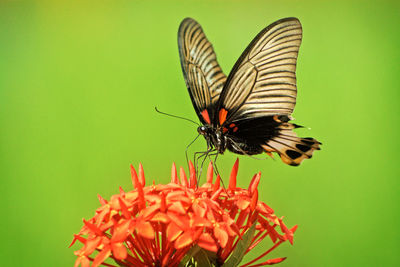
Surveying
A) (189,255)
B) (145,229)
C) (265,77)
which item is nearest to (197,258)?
(189,255)

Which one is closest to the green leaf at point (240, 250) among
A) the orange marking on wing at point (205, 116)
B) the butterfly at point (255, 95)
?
the butterfly at point (255, 95)

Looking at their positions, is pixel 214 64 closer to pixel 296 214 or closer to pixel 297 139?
pixel 297 139

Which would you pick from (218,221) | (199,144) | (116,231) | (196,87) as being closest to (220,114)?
(196,87)

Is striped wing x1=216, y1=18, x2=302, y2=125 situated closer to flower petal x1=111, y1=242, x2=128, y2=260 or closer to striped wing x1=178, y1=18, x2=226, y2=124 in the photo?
striped wing x1=178, y1=18, x2=226, y2=124

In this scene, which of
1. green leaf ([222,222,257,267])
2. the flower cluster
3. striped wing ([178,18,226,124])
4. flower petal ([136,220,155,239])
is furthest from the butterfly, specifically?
flower petal ([136,220,155,239])

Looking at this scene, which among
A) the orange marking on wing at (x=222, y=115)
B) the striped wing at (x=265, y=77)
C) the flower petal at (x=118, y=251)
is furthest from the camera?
the orange marking on wing at (x=222, y=115)

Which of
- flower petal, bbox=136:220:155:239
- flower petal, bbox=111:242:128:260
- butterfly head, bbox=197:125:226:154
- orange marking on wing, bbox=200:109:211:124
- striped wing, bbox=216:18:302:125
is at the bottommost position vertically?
flower petal, bbox=111:242:128:260

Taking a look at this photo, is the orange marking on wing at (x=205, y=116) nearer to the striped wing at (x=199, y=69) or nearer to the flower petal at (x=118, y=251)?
the striped wing at (x=199, y=69)
